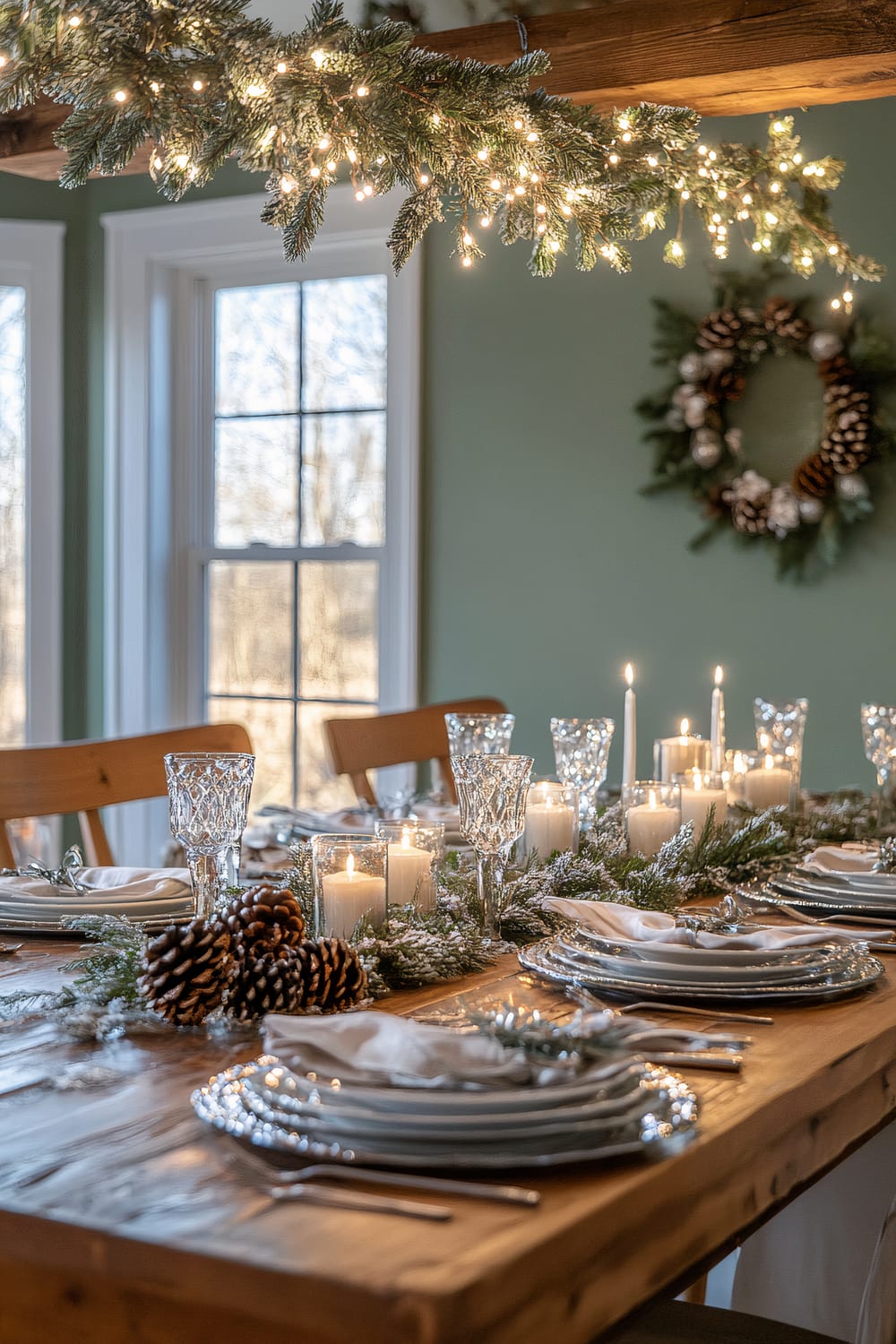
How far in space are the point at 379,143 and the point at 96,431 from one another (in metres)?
2.74

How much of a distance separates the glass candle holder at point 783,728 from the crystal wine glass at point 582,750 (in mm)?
292

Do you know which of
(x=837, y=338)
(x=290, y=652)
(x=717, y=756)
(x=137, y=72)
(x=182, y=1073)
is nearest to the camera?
(x=182, y=1073)

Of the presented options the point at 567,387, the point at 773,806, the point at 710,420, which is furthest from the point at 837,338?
the point at 773,806

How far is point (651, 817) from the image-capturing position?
1687mm

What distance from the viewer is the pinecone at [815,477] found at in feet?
10.3

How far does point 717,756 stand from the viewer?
1997mm

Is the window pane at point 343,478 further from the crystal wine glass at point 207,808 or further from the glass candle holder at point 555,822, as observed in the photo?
the crystal wine glass at point 207,808

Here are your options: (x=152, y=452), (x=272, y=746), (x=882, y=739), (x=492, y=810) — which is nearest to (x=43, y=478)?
(x=152, y=452)

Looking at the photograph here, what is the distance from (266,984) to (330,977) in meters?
0.05

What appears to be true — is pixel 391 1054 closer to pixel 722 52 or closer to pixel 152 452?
pixel 722 52

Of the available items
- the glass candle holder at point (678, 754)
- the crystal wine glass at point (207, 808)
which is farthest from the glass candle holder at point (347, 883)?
the glass candle holder at point (678, 754)

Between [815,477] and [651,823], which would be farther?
[815,477]

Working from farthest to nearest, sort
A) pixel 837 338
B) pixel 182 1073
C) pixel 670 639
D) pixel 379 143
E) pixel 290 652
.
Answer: pixel 290 652 → pixel 670 639 → pixel 837 338 → pixel 379 143 → pixel 182 1073

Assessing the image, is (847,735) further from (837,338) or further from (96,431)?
(96,431)
